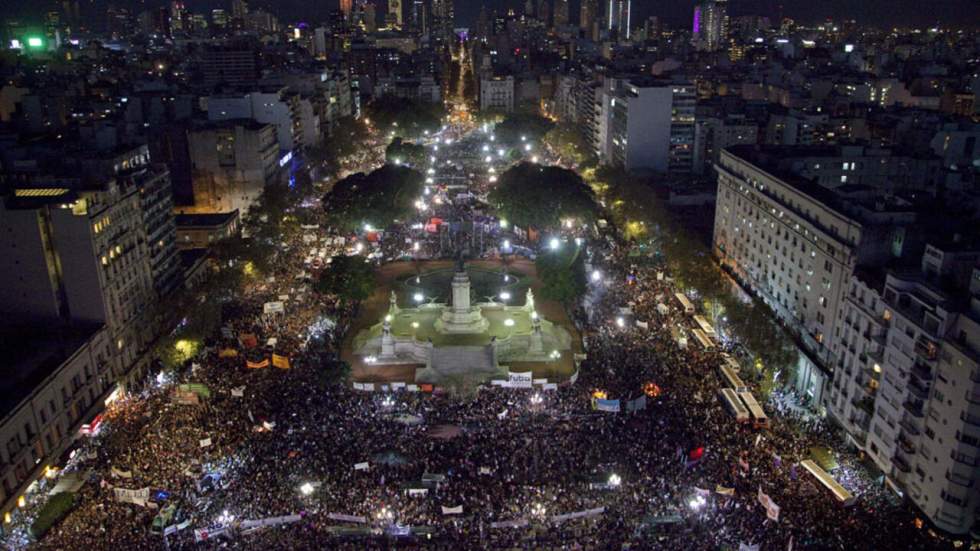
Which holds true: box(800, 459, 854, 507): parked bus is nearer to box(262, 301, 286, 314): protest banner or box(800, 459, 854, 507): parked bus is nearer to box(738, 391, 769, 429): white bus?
box(738, 391, 769, 429): white bus

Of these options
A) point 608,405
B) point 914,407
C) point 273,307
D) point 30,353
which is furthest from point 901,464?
point 30,353

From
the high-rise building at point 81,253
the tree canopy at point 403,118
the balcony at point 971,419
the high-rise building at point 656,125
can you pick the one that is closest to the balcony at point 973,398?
the balcony at point 971,419

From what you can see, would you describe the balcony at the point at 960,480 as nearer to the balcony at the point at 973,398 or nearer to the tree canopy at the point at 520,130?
the balcony at the point at 973,398

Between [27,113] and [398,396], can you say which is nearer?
[398,396]

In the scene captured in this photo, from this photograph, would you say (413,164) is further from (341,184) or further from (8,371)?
(8,371)

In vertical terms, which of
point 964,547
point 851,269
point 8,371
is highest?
point 851,269

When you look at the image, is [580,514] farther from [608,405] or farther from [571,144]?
[571,144]

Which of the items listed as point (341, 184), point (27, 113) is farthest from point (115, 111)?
point (341, 184)
